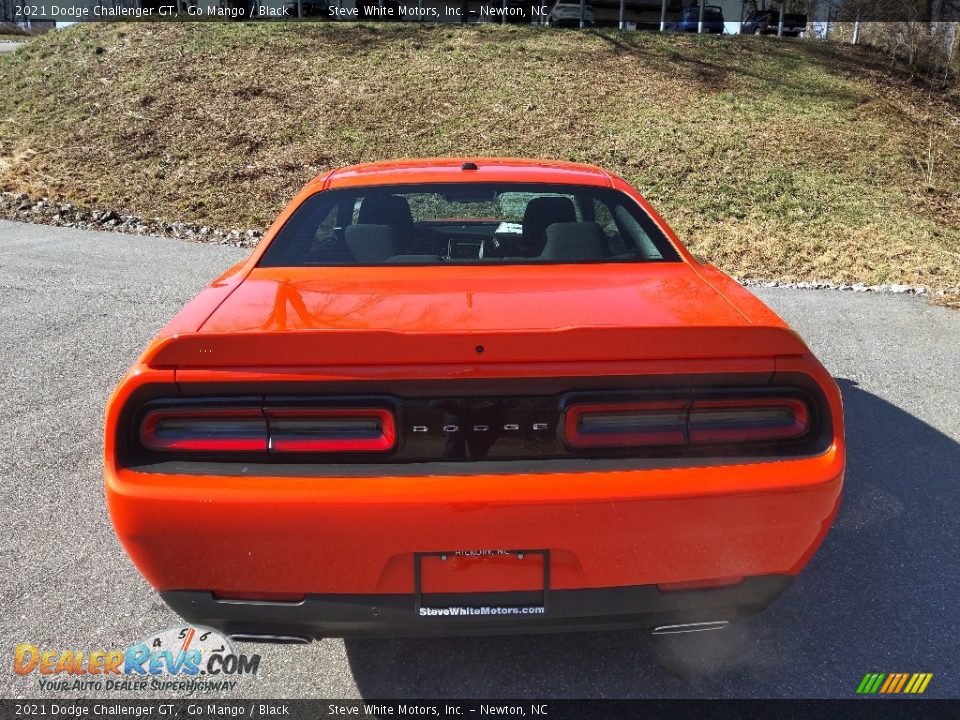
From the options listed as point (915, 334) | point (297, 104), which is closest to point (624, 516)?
point (915, 334)

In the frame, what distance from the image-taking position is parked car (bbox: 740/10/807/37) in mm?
27141

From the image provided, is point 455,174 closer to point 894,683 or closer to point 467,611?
point 467,611

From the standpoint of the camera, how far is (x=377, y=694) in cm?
229

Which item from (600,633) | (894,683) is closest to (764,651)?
(894,683)

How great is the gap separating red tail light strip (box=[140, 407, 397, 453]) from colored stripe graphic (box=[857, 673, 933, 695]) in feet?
5.54

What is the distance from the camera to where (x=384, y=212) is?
3.17 metres

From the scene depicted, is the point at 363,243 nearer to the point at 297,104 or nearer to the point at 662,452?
the point at 662,452

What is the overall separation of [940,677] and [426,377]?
191cm

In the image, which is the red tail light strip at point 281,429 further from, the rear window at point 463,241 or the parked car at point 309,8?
the parked car at point 309,8

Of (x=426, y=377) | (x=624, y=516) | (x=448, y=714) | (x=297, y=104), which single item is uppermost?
(x=297, y=104)

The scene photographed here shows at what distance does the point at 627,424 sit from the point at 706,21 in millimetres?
28782

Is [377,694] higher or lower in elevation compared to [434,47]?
lower

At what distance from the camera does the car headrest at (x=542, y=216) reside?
315 cm

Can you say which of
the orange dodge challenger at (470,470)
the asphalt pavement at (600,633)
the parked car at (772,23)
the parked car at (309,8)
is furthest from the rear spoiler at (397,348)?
the parked car at (772,23)
